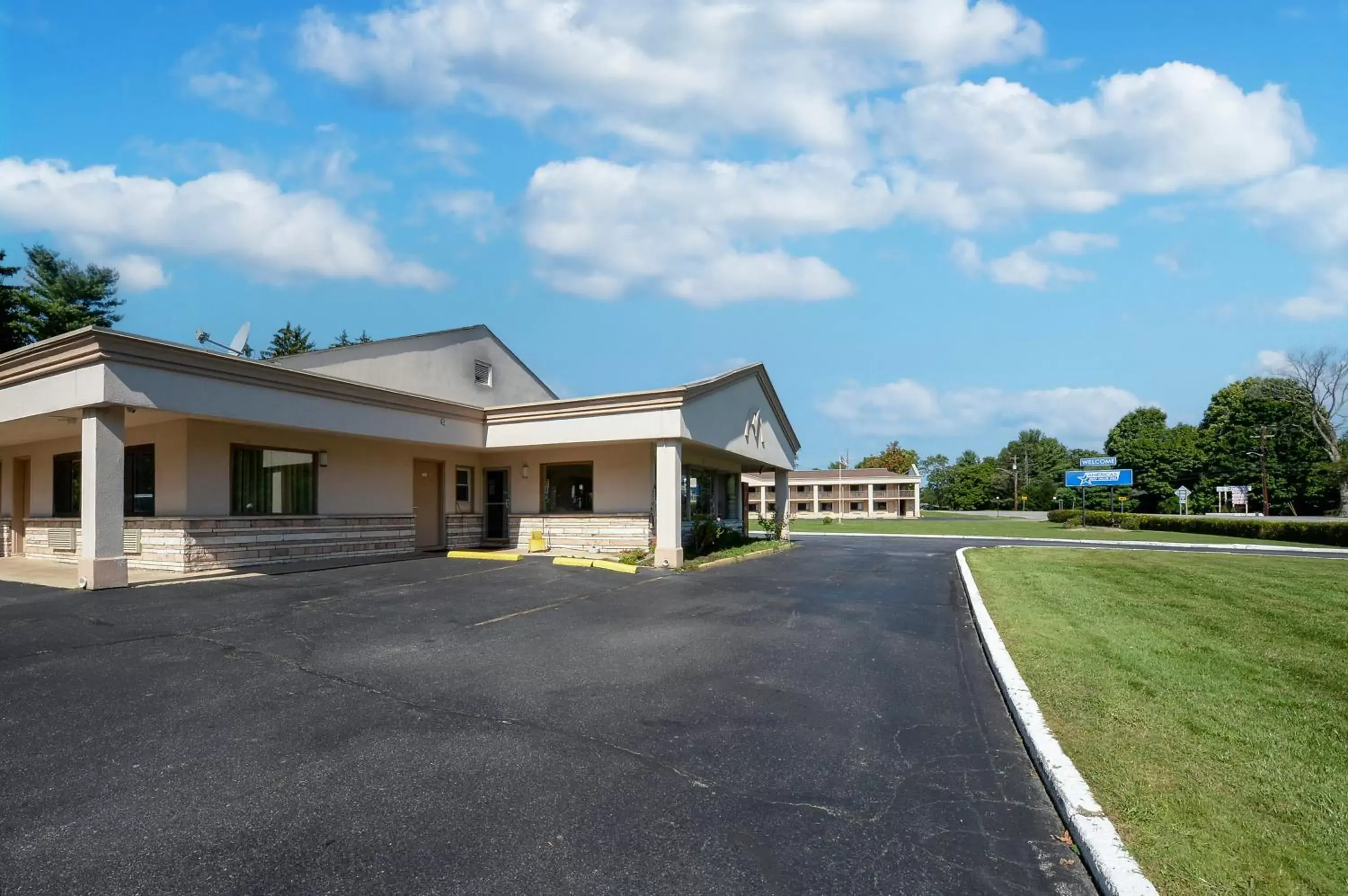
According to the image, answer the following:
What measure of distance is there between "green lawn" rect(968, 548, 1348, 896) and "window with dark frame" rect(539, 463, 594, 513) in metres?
10.5

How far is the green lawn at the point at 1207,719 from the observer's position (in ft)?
10.8

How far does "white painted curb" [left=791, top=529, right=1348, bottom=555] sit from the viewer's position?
2575 cm

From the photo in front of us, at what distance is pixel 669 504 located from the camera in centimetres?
1563

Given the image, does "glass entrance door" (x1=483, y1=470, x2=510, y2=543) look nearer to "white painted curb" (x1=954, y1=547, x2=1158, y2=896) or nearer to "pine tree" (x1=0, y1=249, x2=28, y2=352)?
"white painted curb" (x1=954, y1=547, x2=1158, y2=896)

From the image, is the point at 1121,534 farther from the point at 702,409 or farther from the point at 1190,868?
the point at 1190,868

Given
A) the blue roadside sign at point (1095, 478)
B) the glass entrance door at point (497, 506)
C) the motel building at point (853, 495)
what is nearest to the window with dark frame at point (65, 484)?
the glass entrance door at point (497, 506)

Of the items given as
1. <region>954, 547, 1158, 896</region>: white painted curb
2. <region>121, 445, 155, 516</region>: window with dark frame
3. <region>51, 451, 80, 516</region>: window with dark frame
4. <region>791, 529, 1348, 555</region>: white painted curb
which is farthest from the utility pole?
<region>51, 451, 80, 516</region>: window with dark frame

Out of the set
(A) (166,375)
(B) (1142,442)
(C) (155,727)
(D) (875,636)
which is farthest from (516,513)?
(B) (1142,442)

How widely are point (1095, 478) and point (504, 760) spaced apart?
6012 centimetres

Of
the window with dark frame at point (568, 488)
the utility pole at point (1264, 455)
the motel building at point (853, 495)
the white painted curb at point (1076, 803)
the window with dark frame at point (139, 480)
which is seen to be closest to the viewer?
the white painted curb at point (1076, 803)

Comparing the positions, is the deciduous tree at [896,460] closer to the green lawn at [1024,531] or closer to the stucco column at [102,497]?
the green lawn at [1024,531]

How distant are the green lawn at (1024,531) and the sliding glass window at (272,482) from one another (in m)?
32.7

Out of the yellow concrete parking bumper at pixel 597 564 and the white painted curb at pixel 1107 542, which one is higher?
the yellow concrete parking bumper at pixel 597 564

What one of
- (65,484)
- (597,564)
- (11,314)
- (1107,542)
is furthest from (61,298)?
(1107,542)
